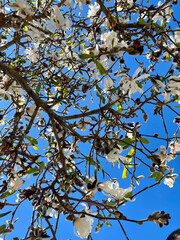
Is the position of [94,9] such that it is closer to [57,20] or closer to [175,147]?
[57,20]

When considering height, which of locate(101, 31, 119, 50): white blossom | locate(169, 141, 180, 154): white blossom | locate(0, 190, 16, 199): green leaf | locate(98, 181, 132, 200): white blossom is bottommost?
locate(98, 181, 132, 200): white blossom

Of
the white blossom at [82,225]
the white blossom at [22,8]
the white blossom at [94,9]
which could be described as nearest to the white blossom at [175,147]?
the white blossom at [82,225]

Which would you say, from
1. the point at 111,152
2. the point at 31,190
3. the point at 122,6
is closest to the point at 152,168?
the point at 111,152

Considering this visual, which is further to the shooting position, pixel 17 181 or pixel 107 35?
pixel 17 181

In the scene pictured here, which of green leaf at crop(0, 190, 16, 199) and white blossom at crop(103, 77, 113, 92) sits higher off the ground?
white blossom at crop(103, 77, 113, 92)

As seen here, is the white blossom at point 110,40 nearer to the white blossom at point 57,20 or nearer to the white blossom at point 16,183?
the white blossom at point 57,20

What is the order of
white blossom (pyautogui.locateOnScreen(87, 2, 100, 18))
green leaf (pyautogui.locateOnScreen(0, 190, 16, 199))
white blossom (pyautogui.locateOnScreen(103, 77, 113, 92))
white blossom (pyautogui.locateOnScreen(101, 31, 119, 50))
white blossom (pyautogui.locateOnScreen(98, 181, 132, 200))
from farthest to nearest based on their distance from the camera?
1. white blossom (pyautogui.locateOnScreen(87, 2, 100, 18))
2. white blossom (pyautogui.locateOnScreen(103, 77, 113, 92))
3. green leaf (pyautogui.locateOnScreen(0, 190, 16, 199))
4. white blossom (pyautogui.locateOnScreen(98, 181, 132, 200))
5. white blossom (pyautogui.locateOnScreen(101, 31, 119, 50))

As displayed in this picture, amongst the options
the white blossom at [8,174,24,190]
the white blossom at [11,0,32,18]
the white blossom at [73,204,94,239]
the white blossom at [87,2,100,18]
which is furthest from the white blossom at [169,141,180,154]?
the white blossom at [87,2,100,18]

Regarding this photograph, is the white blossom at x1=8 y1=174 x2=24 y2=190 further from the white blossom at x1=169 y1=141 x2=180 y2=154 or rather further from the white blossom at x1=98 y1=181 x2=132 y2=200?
the white blossom at x1=169 y1=141 x2=180 y2=154

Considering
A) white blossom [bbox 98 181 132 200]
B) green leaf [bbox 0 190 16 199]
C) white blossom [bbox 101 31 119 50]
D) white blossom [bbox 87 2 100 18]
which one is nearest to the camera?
white blossom [bbox 101 31 119 50]

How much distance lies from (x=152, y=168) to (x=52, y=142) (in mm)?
648

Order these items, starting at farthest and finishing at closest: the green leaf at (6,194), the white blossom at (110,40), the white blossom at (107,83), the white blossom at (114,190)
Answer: the white blossom at (107,83)
the green leaf at (6,194)
the white blossom at (114,190)
the white blossom at (110,40)

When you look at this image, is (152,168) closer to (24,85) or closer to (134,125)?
(134,125)

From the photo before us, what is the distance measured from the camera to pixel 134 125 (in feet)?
3.35
